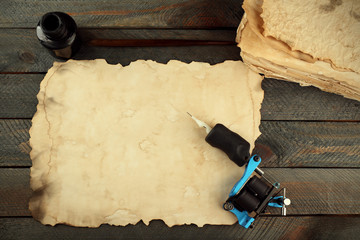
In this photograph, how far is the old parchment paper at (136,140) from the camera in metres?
0.93

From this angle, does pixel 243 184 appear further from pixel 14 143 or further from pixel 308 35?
pixel 14 143

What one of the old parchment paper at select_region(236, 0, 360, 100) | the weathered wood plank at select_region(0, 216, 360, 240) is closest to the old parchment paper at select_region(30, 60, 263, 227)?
the weathered wood plank at select_region(0, 216, 360, 240)

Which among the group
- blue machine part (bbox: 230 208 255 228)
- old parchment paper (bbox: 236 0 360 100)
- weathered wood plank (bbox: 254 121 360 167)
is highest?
old parchment paper (bbox: 236 0 360 100)

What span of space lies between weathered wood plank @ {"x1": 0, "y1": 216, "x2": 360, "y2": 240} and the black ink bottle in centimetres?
59

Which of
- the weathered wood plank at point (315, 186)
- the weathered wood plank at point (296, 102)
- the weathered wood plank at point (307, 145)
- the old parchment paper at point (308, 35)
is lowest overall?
the weathered wood plank at point (315, 186)

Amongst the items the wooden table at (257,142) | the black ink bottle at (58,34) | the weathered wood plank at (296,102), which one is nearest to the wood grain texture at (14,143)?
the wooden table at (257,142)

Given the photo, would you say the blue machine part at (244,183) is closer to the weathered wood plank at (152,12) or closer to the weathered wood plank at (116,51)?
the weathered wood plank at (116,51)

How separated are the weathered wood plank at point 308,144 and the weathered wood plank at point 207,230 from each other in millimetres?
200

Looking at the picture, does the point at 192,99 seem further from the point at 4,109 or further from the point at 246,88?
the point at 4,109

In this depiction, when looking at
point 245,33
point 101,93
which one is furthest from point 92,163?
point 245,33

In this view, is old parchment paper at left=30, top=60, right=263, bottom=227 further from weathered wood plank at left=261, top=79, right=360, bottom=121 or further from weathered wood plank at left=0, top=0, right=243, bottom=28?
weathered wood plank at left=0, top=0, right=243, bottom=28

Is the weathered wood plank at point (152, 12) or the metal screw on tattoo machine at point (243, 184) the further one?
the weathered wood plank at point (152, 12)

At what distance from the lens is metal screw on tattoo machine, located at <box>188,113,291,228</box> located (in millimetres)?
845

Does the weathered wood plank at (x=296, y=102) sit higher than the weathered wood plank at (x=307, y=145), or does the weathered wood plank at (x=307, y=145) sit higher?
the weathered wood plank at (x=296, y=102)
